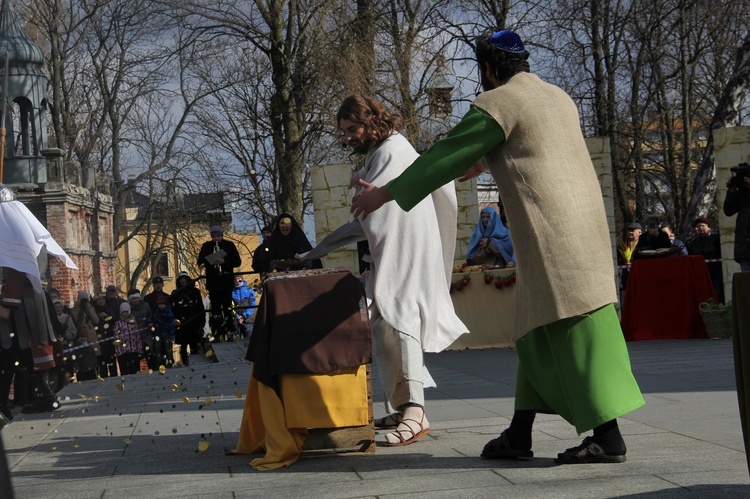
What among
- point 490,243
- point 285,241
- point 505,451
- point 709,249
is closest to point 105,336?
point 285,241

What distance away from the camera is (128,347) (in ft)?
59.1

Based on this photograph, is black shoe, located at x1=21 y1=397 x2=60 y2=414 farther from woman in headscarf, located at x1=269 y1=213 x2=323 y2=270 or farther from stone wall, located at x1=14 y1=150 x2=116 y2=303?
stone wall, located at x1=14 y1=150 x2=116 y2=303

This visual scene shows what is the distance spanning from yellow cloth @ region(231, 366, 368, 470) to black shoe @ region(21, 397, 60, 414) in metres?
5.28

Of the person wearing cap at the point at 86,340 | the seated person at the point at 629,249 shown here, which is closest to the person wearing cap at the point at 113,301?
the person wearing cap at the point at 86,340

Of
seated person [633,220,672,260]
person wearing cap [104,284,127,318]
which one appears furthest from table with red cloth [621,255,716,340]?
person wearing cap [104,284,127,318]

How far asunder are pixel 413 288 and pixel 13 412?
6.41 metres

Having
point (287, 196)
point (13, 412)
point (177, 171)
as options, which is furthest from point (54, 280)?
point (13, 412)

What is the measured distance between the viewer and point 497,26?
25141mm

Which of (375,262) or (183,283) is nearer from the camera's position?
(375,262)

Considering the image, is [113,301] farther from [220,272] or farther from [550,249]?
[550,249]

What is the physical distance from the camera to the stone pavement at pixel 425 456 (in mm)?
4848

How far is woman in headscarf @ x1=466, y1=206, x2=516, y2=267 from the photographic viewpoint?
52.0 feet

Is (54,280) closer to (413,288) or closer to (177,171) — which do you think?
(177,171)

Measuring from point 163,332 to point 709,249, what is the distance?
8293 millimetres
